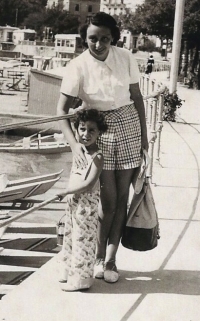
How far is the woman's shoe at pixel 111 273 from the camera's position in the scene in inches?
148

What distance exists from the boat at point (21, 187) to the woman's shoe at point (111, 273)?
837 cm

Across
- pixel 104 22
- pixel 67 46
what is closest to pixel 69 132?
pixel 104 22

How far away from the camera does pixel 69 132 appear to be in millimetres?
3570

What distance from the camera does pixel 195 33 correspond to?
28.2 metres

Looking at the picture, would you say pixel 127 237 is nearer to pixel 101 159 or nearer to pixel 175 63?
pixel 101 159

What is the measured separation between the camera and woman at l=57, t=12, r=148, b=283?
139 inches

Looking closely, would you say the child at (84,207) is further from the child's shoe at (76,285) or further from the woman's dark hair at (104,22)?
the woman's dark hair at (104,22)

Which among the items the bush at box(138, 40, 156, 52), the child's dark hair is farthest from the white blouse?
the bush at box(138, 40, 156, 52)

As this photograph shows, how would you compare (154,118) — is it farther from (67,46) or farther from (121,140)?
(67,46)

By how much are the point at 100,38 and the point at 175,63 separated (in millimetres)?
10773

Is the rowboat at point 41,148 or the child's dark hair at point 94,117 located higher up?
the child's dark hair at point 94,117

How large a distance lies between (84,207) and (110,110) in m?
0.58

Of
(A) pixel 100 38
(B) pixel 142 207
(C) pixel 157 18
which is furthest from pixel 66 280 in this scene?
(C) pixel 157 18

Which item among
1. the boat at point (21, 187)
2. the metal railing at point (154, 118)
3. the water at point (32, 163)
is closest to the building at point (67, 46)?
the water at point (32, 163)
